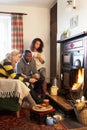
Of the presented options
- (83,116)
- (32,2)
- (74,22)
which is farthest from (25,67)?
(32,2)

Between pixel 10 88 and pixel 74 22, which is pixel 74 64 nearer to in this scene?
pixel 74 22

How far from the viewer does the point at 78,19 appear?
3307 mm

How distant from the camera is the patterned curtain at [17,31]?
4.58 metres

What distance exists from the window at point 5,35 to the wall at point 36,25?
0.36 metres

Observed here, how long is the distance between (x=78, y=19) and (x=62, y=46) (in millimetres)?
641

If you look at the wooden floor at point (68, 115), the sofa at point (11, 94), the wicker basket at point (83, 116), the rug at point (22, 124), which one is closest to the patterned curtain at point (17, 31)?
the wooden floor at point (68, 115)

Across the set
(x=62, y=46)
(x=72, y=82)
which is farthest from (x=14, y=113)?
(x=62, y=46)

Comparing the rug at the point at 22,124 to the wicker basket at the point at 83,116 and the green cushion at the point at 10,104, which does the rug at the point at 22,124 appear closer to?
the green cushion at the point at 10,104

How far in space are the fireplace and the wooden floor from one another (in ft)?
0.87

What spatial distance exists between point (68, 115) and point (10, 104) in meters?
0.86

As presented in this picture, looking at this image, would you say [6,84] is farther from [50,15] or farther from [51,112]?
[50,15]

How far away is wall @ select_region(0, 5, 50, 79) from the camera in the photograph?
15.7ft

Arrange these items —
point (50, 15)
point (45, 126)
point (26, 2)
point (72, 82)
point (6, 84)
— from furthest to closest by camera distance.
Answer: point (50, 15), point (26, 2), point (72, 82), point (6, 84), point (45, 126)

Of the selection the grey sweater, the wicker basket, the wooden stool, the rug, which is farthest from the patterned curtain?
the wicker basket
